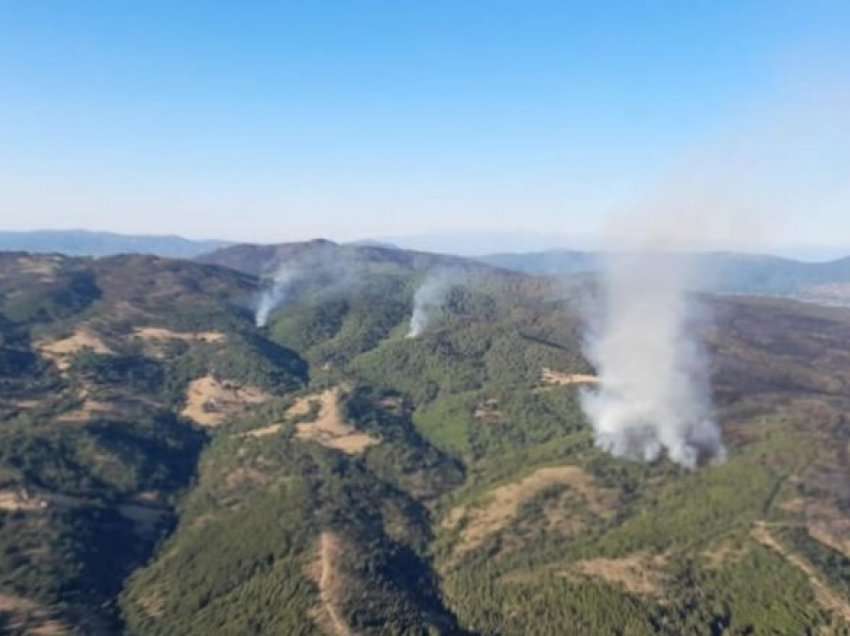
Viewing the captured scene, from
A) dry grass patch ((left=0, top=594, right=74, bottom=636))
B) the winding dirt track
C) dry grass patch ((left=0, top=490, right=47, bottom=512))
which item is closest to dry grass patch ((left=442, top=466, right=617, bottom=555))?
the winding dirt track

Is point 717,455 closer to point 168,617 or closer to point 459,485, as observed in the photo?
point 459,485

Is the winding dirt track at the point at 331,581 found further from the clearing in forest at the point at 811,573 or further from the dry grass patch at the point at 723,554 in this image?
the clearing in forest at the point at 811,573

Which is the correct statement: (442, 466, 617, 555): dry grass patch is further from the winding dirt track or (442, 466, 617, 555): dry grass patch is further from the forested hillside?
the winding dirt track

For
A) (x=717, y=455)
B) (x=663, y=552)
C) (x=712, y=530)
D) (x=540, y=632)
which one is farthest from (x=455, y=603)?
(x=717, y=455)

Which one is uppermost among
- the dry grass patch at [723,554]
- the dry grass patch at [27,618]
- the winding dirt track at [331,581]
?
the dry grass patch at [723,554]

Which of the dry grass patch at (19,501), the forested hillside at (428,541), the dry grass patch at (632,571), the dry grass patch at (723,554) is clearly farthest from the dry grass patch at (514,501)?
the dry grass patch at (19,501)

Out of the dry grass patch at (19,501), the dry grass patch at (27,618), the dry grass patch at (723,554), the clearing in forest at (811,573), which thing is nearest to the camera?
the dry grass patch at (27,618)
